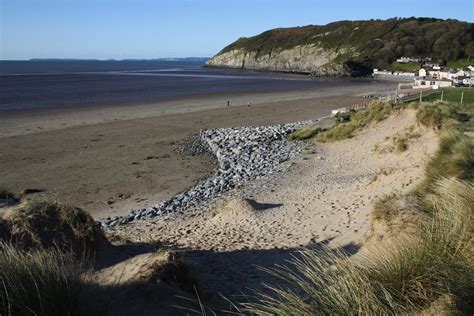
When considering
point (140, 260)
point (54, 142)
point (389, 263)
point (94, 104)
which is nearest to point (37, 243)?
point (140, 260)

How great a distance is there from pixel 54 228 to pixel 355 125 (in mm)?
17426

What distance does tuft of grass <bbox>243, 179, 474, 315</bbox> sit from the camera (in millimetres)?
3533

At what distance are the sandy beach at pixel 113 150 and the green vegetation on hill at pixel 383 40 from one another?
279 feet

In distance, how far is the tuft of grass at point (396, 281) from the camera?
11.6ft

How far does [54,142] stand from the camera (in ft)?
85.1

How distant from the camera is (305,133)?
24656mm

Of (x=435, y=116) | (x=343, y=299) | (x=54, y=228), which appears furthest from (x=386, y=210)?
(x=435, y=116)

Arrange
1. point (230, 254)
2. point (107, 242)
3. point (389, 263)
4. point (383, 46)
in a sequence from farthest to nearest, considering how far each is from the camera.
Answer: point (383, 46) → point (230, 254) → point (107, 242) → point (389, 263)

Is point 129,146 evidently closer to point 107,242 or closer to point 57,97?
point 107,242

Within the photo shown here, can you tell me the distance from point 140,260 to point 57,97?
51.2 m

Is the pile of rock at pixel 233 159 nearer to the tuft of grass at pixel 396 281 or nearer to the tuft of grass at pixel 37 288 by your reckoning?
the tuft of grass at pixel 37 288

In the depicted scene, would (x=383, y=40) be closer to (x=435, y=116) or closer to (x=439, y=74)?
(x=439, y=74)

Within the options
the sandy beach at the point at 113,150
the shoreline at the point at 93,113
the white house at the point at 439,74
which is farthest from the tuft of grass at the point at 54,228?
the white house at the point at 439,74

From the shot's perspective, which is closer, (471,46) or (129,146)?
(129,146)
